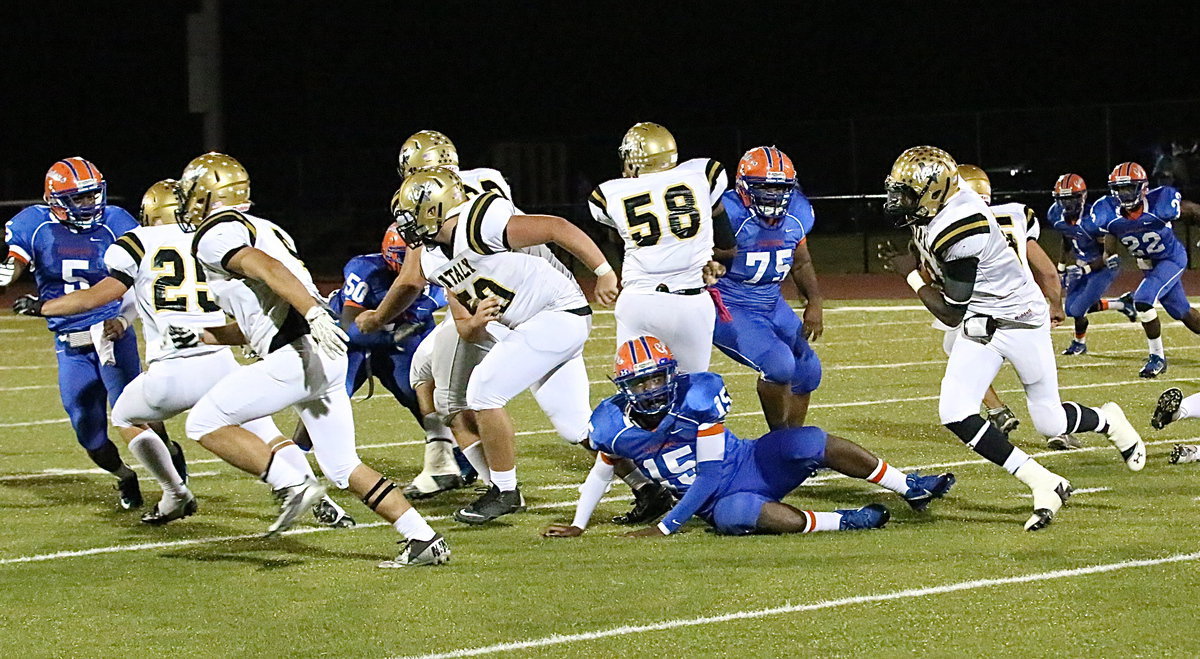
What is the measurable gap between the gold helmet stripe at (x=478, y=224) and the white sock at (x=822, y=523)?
5.12 ft

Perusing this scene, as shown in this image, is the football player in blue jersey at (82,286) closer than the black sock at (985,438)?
No

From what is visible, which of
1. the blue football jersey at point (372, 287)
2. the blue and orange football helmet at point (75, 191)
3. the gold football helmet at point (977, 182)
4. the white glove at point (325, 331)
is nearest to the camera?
the white glove at point (325, 331)

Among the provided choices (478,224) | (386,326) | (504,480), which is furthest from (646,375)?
(386,326)

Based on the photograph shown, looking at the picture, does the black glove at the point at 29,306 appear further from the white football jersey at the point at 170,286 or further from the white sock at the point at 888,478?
the white sock at the point at 888,478

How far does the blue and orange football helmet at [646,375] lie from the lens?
6.06 m

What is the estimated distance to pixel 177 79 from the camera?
38.0m

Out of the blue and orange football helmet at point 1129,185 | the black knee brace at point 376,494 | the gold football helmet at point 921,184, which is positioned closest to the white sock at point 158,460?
the black knee brace at point 376,494

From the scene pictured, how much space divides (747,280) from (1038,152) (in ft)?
62.8

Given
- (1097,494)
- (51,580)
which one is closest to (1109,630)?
(1097,494)

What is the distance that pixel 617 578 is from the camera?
553cm

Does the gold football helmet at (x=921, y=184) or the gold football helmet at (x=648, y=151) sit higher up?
the gold football helmet at (x=648, y=151)

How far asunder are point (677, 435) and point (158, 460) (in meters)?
2.20

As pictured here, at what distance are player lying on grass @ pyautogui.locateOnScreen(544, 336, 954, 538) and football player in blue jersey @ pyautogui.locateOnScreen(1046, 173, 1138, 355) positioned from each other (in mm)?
6415

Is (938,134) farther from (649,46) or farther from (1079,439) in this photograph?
(1079,439)
